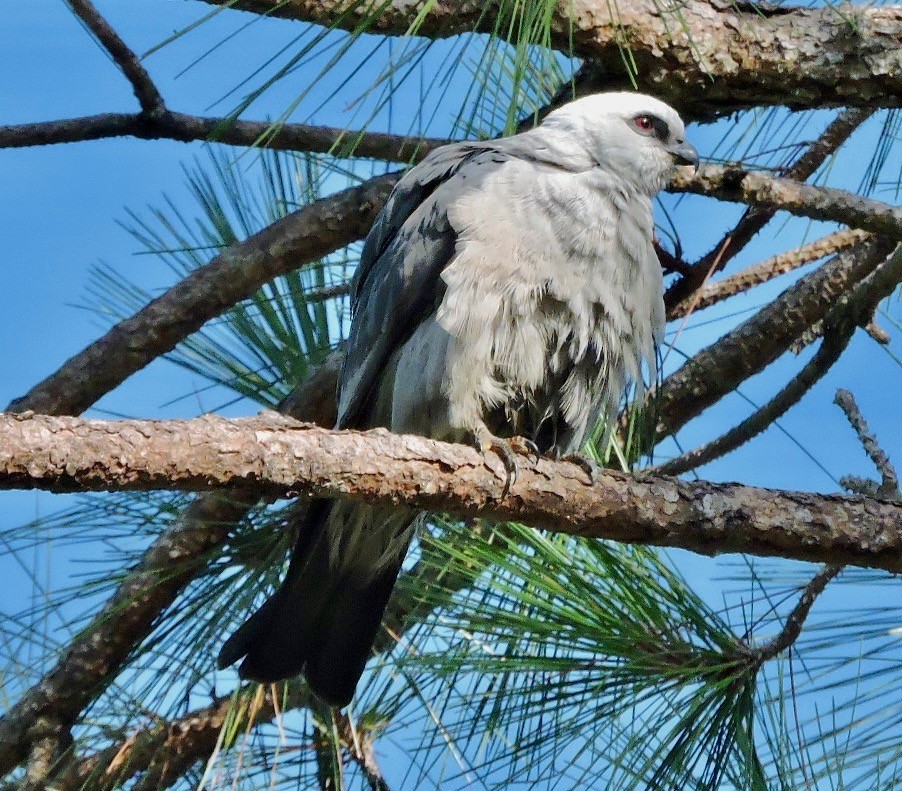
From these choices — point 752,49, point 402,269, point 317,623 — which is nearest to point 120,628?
point 317,623

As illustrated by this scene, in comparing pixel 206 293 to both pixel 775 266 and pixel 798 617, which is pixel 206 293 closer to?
pixel 798 617

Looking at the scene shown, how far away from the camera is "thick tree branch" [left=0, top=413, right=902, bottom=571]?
5.80 feet

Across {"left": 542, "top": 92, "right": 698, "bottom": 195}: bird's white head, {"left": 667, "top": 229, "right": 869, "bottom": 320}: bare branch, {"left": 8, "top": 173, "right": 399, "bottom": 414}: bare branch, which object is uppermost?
{"left": 667, "top": 229, "right": 869, "bottom": 320}: bare branch

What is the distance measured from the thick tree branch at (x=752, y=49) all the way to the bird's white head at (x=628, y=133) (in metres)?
0.27

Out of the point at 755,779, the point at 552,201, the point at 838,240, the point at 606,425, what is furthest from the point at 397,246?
the point at 838,240

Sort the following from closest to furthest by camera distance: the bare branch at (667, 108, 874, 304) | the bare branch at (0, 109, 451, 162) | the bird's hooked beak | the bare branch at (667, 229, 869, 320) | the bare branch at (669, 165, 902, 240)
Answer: the bare branch at (669, 165, 902, 240)
the bare branch at (0, 109, 451, 162)
the bird's hooked beak
the bare branch at (667, 108, 874, 304)
the bare branch at (667, 229, 869, 320)

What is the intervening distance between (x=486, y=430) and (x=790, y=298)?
128 centimetres

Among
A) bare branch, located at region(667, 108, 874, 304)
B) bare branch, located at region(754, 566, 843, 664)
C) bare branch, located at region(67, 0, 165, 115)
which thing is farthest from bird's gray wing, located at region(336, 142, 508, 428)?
bare branch, located at region(754, 566, 843, 664)

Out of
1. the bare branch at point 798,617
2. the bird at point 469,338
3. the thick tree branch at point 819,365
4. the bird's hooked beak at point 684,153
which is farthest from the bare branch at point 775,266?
the bare branch at point 798,617

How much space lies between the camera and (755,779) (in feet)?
8.04

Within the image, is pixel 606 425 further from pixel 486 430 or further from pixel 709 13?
pixel 709 13

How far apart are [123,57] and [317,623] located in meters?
1.61

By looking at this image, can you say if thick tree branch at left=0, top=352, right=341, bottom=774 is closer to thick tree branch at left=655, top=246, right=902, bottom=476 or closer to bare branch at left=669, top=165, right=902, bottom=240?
thick tree branch at left=655, top=246, right=902, bottom=476

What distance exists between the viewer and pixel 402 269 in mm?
2988
